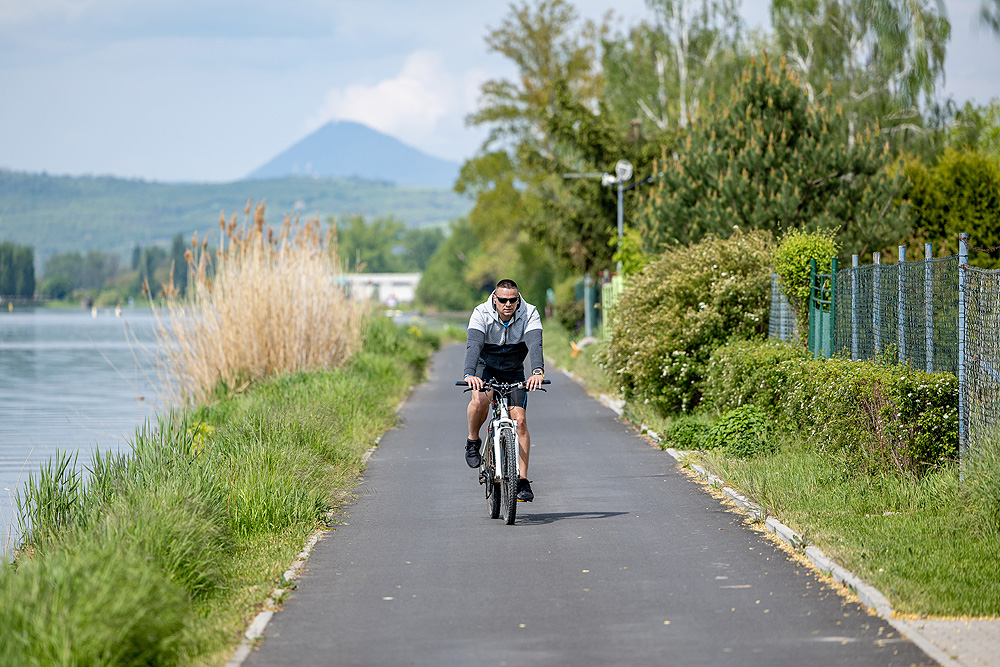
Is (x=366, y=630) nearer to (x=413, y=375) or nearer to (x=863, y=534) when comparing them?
(x=863, y=534)

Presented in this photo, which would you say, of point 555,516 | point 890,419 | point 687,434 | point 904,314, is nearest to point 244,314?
point 687,434

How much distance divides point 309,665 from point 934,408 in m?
6.33

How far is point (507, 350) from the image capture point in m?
10.5

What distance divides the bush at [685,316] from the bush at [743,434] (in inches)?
110

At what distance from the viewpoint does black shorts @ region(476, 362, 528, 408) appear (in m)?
10.4

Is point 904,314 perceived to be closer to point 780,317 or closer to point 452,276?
point 780,317

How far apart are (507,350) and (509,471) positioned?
103cm

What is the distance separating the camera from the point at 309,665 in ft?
20.0

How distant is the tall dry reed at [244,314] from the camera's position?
2006 cm

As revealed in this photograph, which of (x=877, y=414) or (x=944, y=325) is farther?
(x=944, y=325)

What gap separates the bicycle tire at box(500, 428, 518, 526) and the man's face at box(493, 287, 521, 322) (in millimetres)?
966

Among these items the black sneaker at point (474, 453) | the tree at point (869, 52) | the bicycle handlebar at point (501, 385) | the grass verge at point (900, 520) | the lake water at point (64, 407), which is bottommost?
the lake water at point (64, 407)

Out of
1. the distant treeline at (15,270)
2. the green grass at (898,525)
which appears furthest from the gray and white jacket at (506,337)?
the distant treeline at (15,270)

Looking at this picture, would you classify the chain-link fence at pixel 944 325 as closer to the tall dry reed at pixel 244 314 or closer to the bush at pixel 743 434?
the bush at pixel 743 434
